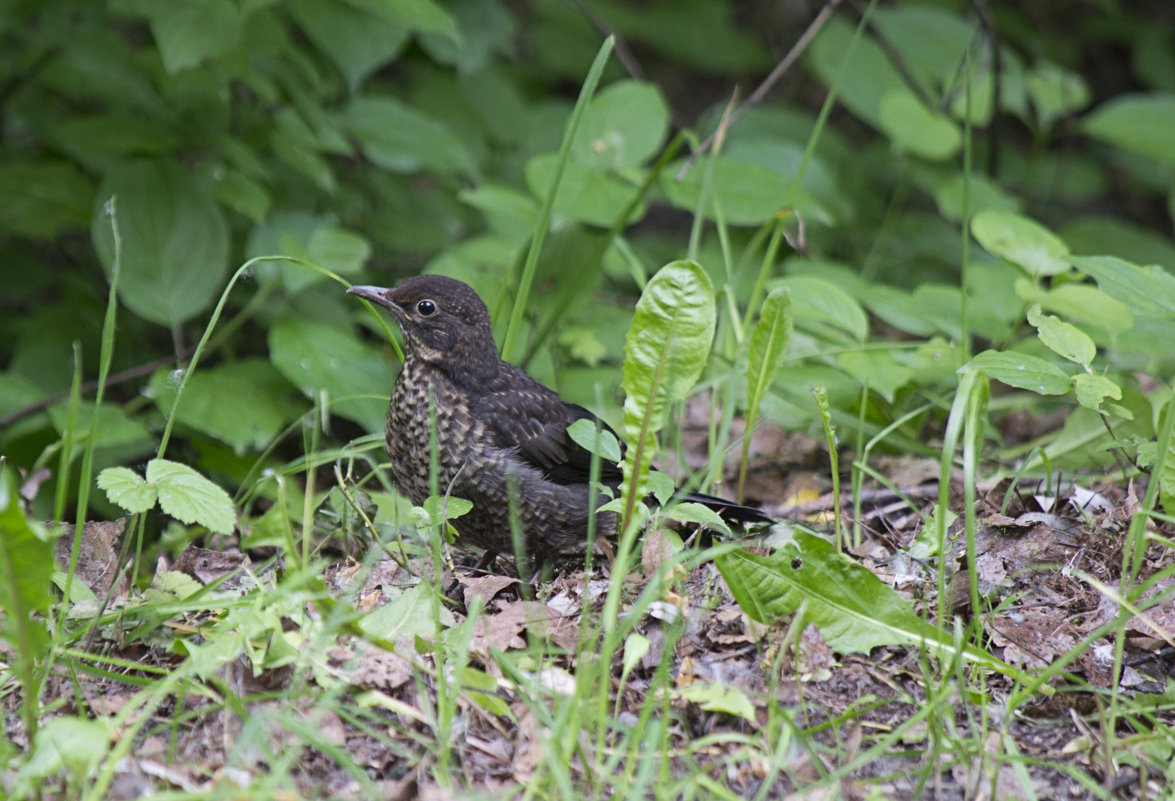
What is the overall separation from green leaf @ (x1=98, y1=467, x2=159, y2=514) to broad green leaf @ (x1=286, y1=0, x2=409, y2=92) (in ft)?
7.79

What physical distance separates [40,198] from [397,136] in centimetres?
150

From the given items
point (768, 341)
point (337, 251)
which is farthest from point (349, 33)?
point (768, 341)

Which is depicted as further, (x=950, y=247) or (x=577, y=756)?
(x=950, y=247)

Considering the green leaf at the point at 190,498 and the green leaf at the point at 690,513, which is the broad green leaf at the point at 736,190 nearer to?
the green leaf at the point at 690,513

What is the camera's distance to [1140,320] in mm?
3586

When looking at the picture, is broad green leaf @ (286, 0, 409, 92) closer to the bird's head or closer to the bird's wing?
the bird's head

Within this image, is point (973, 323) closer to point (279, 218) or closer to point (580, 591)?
point (580, 591)

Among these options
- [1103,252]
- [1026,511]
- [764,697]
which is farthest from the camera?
[1103,252]

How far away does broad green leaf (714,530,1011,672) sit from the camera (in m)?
2.42

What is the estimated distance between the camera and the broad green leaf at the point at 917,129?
514cm

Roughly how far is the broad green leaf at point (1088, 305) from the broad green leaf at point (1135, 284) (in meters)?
0.28

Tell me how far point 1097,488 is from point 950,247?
2686 mm

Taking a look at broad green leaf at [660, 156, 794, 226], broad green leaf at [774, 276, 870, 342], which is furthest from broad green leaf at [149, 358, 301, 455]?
broad green leaf at [774, 276, 870, 342]

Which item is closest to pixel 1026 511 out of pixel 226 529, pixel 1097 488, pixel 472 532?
pixel 1097 488
